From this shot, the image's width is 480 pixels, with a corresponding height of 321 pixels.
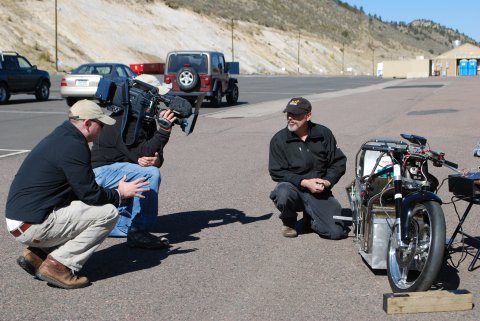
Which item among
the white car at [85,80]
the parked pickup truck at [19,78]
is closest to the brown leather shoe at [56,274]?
the white car at [85,80]

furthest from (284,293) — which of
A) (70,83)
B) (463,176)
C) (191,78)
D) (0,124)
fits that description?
(70,83)

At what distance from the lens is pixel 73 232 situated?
18.5ft

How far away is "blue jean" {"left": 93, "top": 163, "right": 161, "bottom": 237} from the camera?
6.88 meters

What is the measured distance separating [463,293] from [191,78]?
67.1ft

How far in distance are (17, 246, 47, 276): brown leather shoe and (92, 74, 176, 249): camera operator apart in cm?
115

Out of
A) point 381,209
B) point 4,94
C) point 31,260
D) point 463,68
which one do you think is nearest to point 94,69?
point 4,94

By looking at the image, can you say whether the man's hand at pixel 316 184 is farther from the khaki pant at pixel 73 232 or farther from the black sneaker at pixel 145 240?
the khaki pant at pixel 73 232

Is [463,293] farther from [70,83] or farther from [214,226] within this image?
[70,83]

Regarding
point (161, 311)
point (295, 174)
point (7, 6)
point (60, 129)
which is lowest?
point (161, 311)

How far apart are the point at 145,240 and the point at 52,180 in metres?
1.48

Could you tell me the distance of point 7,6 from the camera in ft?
215

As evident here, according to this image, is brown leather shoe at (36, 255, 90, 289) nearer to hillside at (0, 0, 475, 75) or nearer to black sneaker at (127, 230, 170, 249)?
black sneaker at (127, 230, 170, 249)

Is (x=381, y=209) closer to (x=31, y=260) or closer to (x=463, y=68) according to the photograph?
(x=31, y=260)

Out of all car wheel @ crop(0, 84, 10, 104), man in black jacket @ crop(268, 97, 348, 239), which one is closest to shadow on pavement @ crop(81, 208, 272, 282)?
man in black jacket @ crop(268, 97, 348, 239)
